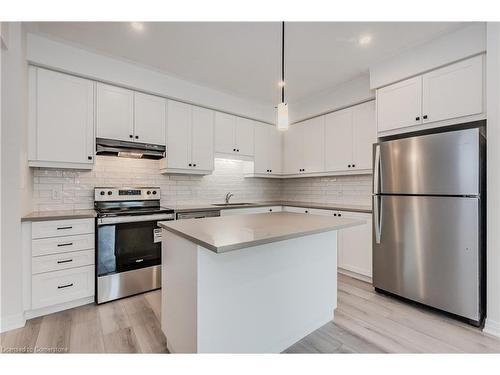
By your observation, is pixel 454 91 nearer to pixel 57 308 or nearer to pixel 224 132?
pixel 224 132

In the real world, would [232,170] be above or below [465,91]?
below

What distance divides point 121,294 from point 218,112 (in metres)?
2.71

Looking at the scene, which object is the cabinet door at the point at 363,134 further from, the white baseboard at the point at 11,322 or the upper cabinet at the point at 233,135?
the white baseboard at the point at 11,322

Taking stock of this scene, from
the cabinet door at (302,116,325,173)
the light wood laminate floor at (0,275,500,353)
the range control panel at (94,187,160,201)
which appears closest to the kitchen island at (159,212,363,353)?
the light wood laminate floor at (0,275,500,353)

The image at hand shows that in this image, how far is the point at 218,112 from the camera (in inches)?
145

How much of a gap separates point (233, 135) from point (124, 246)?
2244 mm

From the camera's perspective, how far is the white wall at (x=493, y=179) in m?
1.92

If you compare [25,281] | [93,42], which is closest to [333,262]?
[25,281]

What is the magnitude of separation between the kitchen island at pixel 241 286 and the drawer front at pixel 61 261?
1.14 m

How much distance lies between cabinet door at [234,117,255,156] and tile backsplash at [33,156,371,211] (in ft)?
1.01

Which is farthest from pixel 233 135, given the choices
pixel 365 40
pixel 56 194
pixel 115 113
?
pixel 56 194

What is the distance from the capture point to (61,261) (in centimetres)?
225

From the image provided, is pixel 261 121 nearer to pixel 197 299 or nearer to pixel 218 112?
pixel 218 112

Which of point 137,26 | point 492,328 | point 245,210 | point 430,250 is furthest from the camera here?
point 245,210
